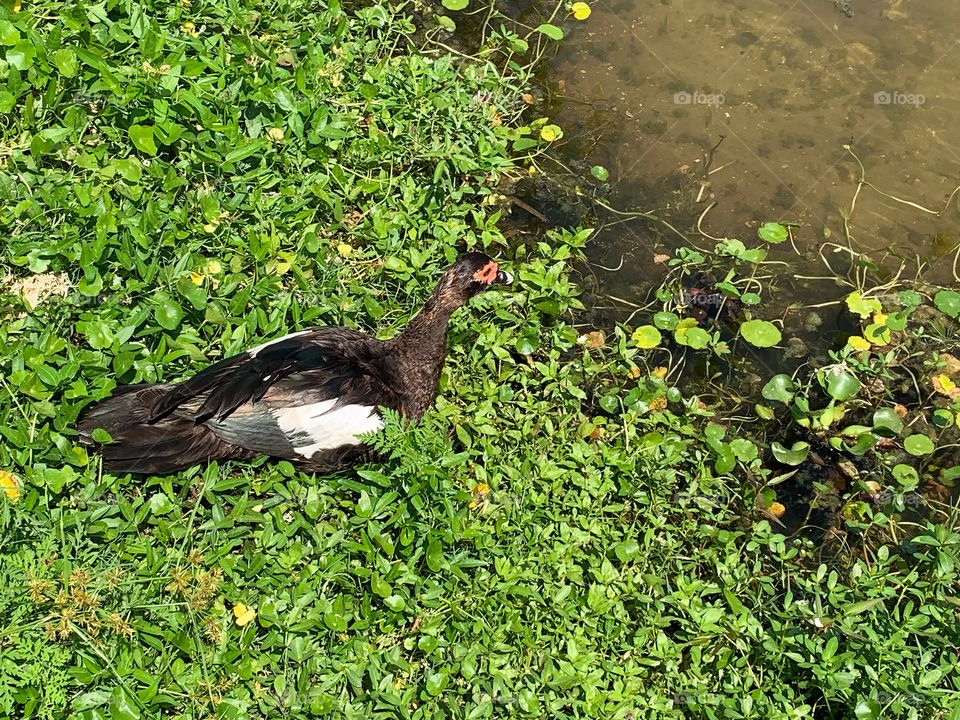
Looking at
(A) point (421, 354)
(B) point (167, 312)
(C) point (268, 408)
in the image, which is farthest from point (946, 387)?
(B) point (167, 312)

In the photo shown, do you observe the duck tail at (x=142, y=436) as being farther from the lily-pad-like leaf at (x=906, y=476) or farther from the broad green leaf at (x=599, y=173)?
the lily-pad-like leaf at (x=906, y=476)

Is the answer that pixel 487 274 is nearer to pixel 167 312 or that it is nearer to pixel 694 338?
pixel 694 338

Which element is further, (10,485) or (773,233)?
(773,233)

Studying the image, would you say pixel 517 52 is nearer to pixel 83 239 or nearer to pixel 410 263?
pixel 410 263

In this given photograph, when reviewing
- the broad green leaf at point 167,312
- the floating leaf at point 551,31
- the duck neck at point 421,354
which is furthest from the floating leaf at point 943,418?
the broad green leaf at point 167,312

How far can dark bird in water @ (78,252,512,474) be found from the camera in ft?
13.1

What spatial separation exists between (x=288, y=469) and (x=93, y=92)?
238cm

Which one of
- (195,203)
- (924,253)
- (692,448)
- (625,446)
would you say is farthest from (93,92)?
(924,253)

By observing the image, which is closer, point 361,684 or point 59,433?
point 361,684

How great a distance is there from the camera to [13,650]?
3.36m

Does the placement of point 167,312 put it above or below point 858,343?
above

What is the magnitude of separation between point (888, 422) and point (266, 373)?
319cm

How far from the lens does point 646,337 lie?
5020 millimetres

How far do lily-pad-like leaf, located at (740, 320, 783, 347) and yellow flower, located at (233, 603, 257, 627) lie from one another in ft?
9.90
